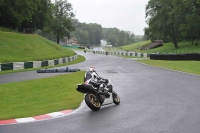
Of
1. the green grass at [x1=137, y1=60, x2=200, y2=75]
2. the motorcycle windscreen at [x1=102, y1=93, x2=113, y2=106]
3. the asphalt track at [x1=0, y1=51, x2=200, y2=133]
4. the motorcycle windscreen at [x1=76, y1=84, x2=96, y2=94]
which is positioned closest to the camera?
the asphalt track at [x1=0, y1=51, x2=200, y2=133]

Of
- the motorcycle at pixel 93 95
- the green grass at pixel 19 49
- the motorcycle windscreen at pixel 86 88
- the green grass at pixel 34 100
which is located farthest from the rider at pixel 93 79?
the green grass at pixel 19 49

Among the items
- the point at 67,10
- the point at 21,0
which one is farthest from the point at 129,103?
the point at 67,10

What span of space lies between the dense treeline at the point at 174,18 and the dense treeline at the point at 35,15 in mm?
28654

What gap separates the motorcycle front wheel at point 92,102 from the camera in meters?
9.73

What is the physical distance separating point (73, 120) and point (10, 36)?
135ft

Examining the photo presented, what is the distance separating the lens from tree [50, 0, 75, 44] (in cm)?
9654

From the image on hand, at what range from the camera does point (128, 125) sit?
25.7 ft

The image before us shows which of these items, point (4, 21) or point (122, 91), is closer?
point (122, 91)

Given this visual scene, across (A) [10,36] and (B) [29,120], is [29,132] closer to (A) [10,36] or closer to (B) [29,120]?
(B) [29,120]

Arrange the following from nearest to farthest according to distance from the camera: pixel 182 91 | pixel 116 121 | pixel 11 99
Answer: pixel 116 121, pixel 11 99, pixel 182 91

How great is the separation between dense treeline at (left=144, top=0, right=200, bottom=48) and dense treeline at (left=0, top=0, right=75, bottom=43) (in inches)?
1128

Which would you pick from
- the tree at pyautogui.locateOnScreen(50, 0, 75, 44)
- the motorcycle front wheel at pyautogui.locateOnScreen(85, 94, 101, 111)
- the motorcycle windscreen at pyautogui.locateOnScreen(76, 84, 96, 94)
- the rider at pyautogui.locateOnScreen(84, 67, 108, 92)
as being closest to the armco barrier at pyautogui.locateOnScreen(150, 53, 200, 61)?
the rider at pyautogui.locateOnScreen(84, 67, 108, 92)

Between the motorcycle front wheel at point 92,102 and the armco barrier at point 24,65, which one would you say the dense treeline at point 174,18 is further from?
the motorcycle front wheel at point 92,102

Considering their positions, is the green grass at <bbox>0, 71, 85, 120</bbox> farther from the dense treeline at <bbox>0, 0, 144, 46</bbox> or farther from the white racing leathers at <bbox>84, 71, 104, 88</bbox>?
the dense treeline at <bbox>0, 0, 144, 46</bbox>
